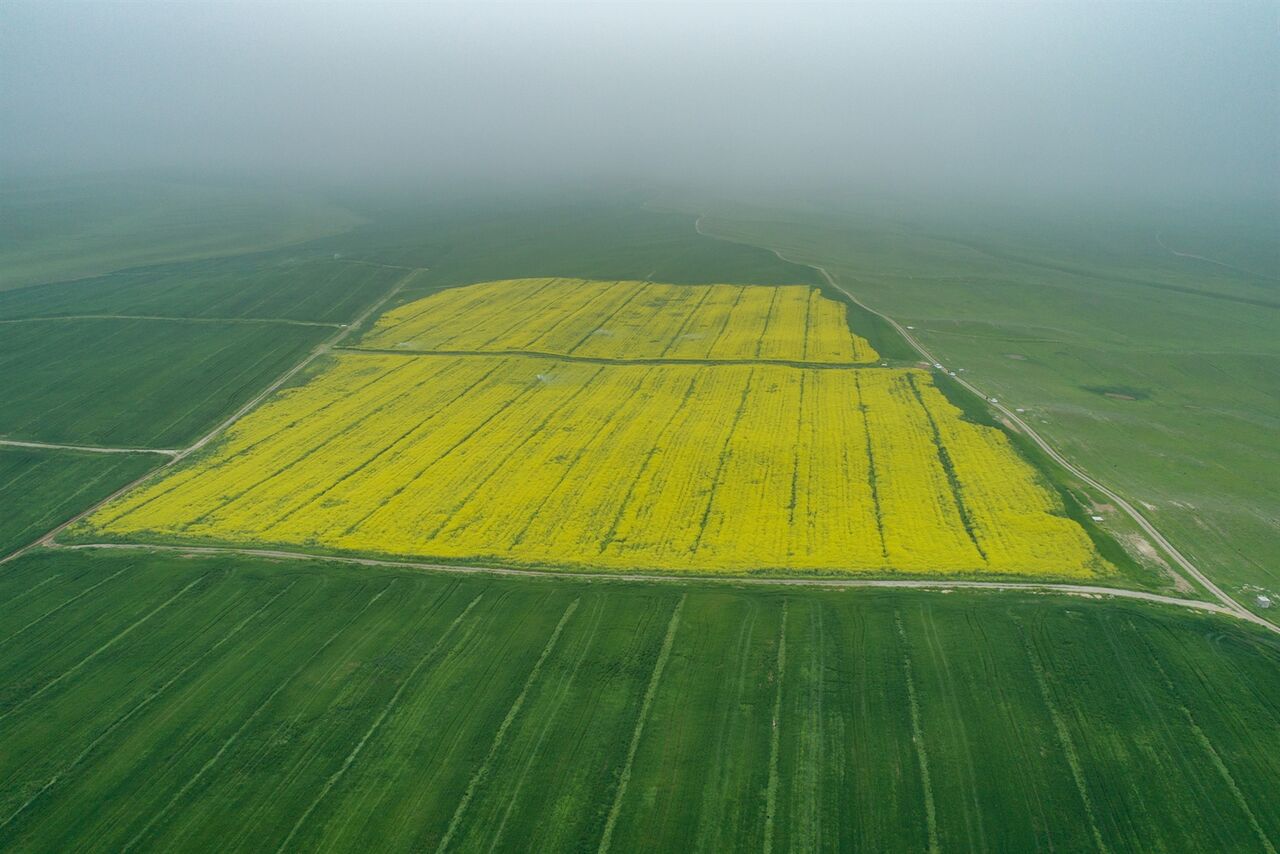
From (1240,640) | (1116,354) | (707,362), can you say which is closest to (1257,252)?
(1116,354)

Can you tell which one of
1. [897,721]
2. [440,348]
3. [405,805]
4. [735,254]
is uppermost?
[735,254]

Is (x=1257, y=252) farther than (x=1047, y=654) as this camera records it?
Yes

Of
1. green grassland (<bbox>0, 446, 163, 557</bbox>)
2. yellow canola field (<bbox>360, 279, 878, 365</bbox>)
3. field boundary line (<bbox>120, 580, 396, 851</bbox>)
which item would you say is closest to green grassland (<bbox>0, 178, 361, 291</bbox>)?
yellow canola field (<bbox>360, 279, 878, 365</bbox>)

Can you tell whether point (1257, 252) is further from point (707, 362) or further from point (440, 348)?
point (440, 348)

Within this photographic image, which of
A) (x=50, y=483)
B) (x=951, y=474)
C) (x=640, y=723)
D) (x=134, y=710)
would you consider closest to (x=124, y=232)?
(x=50, y=483)

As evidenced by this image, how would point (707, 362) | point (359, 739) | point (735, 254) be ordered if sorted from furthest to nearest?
point (735, 254) < point (707, 362) < point (359, 739)

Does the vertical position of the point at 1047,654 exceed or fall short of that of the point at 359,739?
it exceeds it

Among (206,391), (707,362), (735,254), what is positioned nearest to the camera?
(206,391)
